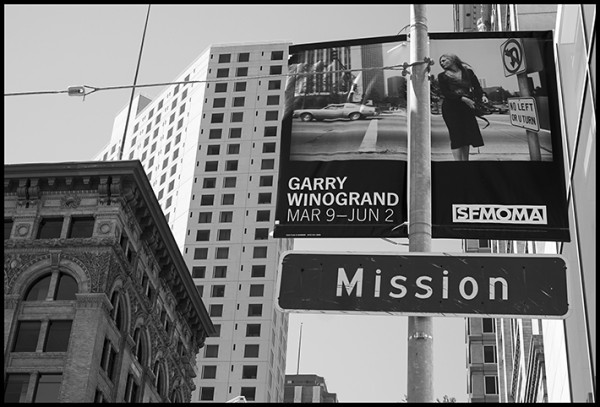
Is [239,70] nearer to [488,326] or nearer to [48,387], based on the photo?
[488,326]

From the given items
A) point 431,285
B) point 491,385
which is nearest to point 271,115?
point 491,385

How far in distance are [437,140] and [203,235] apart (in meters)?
107

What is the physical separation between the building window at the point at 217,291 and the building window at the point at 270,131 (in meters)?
23.1

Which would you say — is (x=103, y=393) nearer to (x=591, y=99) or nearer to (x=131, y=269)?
(x=131, y=269)

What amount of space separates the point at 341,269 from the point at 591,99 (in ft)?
24.5

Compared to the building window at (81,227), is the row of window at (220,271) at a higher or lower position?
higher

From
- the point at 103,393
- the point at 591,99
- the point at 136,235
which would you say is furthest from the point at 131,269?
the point at 591,99

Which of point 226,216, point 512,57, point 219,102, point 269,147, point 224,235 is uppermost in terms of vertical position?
point 219,102

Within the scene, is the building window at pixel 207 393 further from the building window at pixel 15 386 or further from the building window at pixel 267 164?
the building window at pixel 15 386

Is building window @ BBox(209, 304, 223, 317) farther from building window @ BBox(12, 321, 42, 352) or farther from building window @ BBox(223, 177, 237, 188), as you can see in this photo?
building window @ BBox(12, 321, 42, 352)

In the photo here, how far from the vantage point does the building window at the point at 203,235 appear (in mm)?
115938

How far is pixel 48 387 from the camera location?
46.8 m

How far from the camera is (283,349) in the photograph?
115438 millimetres

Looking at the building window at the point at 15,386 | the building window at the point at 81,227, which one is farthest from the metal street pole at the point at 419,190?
the building window at the point at 81,227
